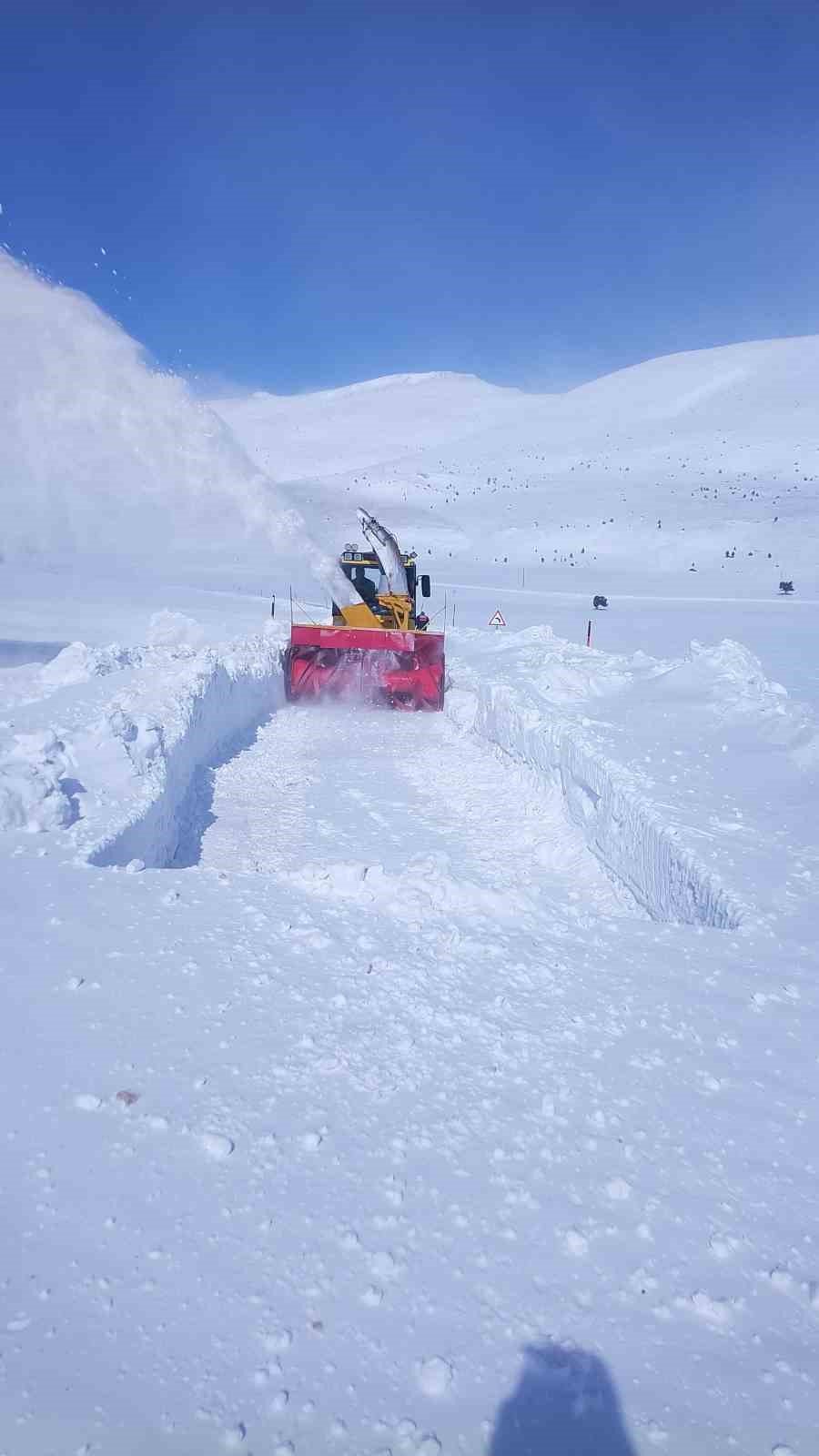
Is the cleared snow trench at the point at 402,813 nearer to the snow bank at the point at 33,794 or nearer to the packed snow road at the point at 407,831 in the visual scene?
the packed snow road at the point at 407,831

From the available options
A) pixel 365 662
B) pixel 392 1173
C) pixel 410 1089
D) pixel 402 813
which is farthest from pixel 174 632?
pixel 392 1173

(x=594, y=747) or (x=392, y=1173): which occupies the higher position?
(x=594, y=747)

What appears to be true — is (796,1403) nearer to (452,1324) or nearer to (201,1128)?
(452,1324)

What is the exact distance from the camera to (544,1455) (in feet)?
6.40

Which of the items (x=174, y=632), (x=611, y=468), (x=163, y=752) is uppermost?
(x=611, y=468)

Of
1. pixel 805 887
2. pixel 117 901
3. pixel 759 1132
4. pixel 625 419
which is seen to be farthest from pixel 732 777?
pixel 625 419

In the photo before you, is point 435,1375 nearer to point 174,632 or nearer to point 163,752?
point 163,752

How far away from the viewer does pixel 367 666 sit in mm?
11727

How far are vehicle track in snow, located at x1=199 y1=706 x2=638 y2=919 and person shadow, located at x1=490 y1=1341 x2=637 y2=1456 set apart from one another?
2445 millimetres

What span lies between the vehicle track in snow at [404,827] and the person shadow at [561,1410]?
244cm

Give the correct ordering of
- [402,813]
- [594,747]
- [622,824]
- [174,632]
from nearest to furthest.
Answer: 1. [622,824]
2. [402,813]
3. [594,747]
4. [174,632]

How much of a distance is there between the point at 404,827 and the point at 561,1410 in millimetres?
4950

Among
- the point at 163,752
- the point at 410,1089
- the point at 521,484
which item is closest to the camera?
the point at 410,1089

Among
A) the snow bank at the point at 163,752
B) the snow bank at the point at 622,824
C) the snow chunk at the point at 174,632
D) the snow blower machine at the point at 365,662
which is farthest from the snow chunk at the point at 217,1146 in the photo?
the snow chunk at the point at 174,632
